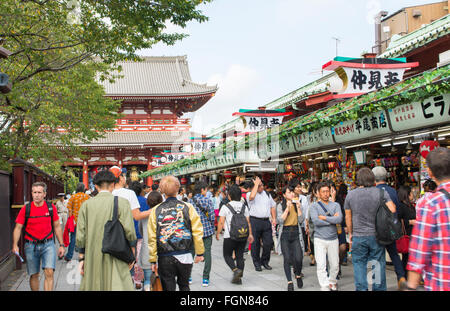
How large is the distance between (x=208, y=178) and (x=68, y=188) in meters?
17.0

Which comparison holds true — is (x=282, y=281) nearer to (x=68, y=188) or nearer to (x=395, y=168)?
(x=395, y=168)

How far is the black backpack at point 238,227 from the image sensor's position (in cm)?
684

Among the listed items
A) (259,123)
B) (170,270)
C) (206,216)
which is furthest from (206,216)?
(259,123)

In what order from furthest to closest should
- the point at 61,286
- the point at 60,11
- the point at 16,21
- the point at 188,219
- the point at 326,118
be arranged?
1. the point at 60,11
2. the point at 16,21
3. the point at 326,118
4. the point at 61,286
5. the point at 188,219

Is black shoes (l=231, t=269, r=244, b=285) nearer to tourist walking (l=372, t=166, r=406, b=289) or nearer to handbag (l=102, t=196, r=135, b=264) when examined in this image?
tourist walking (l=372, t=166, r=406, b=289)

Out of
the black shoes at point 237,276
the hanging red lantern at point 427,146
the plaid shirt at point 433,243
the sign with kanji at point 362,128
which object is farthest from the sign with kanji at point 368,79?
the plaid shirt at point 433,243

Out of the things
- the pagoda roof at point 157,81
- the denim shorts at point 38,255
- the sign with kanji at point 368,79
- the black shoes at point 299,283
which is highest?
the pagoda roof at point 157,81

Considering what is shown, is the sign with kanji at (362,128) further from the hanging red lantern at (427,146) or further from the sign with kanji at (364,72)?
the sign with kanji at (364,72)

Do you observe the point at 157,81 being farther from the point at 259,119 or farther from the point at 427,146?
the point at 427,146

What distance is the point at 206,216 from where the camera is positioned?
7.44 meters

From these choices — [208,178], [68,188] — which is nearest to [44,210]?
[208,178]

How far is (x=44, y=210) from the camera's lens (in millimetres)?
5805

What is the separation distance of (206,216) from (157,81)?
30.0 metres

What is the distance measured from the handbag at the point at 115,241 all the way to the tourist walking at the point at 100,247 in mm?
61
